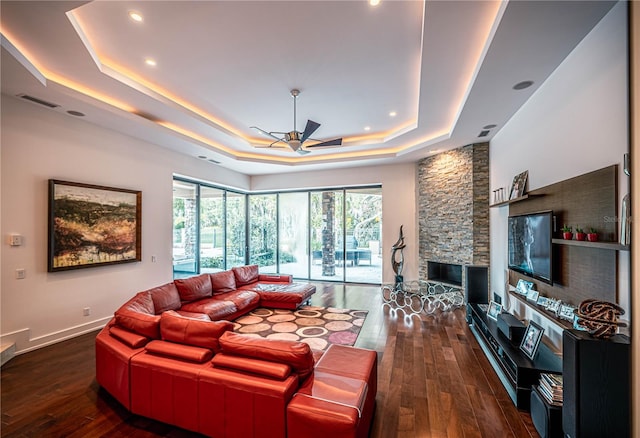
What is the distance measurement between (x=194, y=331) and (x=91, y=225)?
11.1 feet

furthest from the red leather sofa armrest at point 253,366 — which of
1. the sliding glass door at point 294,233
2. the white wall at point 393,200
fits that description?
the sliding glass door at point 294,233

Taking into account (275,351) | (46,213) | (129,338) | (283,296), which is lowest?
(283,296)

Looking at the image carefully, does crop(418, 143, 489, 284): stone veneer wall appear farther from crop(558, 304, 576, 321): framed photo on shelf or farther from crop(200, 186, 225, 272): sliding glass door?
crop(200, 186, 225, 272): sliding glass door

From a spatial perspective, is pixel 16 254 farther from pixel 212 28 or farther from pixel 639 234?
pixel 639 234

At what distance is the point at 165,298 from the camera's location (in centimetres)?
385

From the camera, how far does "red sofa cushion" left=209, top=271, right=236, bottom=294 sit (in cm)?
498

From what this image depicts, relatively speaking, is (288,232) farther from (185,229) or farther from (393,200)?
(393,200)

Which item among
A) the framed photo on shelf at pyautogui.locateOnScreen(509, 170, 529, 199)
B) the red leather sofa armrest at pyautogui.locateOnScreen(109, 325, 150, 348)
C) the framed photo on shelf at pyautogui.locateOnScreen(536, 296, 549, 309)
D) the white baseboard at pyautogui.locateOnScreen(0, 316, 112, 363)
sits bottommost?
the white baseboard at pyautogui.locateOnScreen(0, 316, 112, 363)

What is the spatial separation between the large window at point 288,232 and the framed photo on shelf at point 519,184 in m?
3.82

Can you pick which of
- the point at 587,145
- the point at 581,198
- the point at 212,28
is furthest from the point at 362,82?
the point at 581,198

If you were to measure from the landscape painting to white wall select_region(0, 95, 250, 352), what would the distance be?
111 millimetres

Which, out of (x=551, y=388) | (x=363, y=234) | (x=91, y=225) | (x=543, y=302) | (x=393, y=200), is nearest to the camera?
(x=551, y=388)

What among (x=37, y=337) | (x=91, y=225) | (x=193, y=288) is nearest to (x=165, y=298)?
(x=193, y=288)

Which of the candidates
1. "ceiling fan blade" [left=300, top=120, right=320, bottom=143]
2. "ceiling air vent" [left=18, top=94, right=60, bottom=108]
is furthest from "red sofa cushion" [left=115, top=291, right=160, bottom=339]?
"ceiling air vent" [left=18, top=94, right=60, bottom=108]
